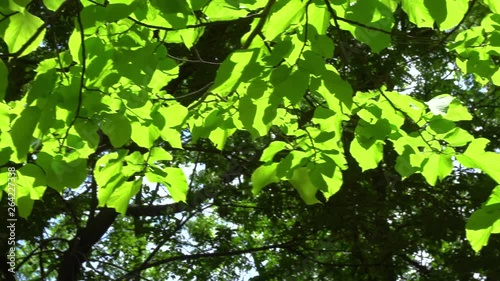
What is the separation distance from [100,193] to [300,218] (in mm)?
3898

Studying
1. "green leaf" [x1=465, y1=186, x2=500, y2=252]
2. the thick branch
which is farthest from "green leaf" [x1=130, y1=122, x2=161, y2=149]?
the thick branch

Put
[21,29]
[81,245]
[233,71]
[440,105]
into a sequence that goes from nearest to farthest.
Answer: [233,71], [21,29], [440,105], [81,245]

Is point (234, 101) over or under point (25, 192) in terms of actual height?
over

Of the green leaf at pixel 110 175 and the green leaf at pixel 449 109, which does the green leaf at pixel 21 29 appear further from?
the green leaf at pixel 449 109

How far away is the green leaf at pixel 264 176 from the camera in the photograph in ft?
6.97

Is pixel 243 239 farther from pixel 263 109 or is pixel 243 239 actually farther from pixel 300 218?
pixel 263 109

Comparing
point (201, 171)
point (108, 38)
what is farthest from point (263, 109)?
point (201, 171)

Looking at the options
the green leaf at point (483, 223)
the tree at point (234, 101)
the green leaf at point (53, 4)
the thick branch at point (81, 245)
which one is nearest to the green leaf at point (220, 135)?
the tree at point (234, 101)

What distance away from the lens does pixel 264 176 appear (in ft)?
6.98

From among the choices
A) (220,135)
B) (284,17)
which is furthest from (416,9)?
(220,135)

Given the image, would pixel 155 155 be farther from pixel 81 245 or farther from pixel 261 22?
pixel 81 245

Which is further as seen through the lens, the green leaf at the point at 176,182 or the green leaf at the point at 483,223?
the green leaf at the point at 176,182

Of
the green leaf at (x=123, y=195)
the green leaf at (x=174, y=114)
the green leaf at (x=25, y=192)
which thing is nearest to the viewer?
the green leaf at (x=25, y=192)

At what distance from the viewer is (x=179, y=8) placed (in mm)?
1623
